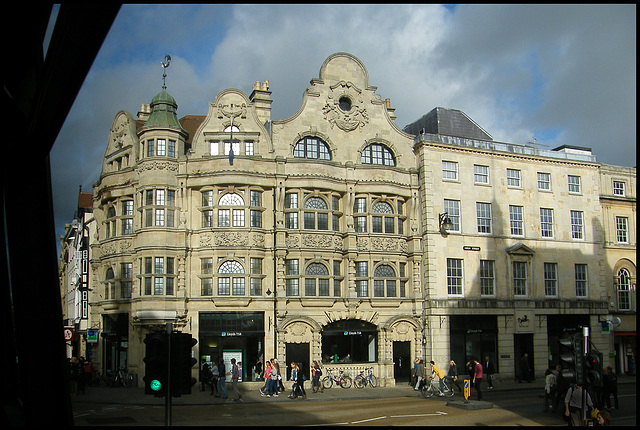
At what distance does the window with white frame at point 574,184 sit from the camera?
44.8 m

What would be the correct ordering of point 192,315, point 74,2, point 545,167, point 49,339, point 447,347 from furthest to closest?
point 545,167 → point 447,347 → point 192,315 → point 49,339 → point 74,2

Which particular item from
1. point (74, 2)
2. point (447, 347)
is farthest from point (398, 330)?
point (74, 2)

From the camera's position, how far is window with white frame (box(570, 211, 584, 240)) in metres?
44.4

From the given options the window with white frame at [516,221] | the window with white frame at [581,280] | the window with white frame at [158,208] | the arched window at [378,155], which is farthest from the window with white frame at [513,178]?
the window with white frame at [158,208]

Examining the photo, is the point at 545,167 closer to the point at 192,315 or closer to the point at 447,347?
the point at 447,347

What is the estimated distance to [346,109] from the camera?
131ft

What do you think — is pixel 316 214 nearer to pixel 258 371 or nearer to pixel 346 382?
pixel 258 371

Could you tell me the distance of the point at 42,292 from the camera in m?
10.1

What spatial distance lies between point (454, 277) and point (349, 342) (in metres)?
7.45

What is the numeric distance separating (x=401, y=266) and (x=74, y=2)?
34007mm

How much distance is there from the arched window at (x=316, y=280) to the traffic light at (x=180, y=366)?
81.9ft

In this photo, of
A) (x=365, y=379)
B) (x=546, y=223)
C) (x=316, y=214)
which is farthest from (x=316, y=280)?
(x=546, y=223)

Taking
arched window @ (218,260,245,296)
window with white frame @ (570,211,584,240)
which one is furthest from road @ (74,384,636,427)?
window with white frame @ (570,211,584,240)

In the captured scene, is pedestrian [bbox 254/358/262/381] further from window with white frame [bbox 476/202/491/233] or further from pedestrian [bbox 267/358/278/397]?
window with white frame [bbox 476/202/491/233]
